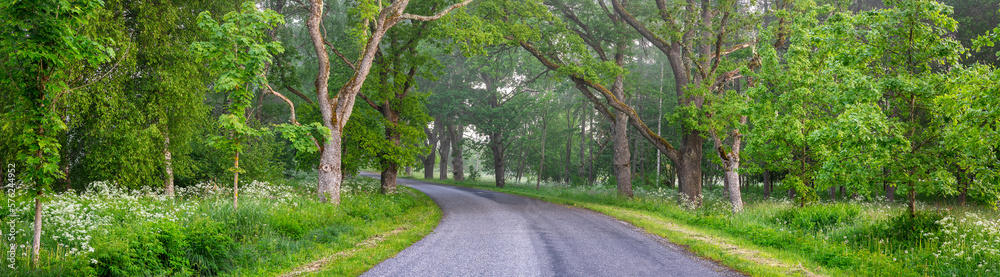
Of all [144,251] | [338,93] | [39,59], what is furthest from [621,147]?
[39,59]

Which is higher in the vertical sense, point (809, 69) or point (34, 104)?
point (809, 69)

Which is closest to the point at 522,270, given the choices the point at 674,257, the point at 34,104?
the point at 674,257

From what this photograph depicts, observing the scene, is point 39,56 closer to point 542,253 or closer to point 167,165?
point 542,253

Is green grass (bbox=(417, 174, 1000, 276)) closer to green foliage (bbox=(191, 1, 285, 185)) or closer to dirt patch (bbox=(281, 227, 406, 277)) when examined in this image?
dirt patch (bbox=(281, 227, 406, 277))

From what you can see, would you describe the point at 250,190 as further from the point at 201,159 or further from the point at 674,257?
the point at 674,257

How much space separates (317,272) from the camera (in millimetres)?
7191

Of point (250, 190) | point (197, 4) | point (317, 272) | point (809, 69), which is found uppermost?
point (197, 4)

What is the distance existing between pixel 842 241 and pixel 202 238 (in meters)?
12.5

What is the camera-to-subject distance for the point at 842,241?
9.56 meters

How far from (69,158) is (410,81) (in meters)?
12.0

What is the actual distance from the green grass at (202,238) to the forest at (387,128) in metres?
0.05

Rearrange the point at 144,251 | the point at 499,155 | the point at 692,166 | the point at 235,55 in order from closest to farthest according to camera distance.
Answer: the point at 144,251
the point at 235,55
the point at 692,166
the point at 499,155

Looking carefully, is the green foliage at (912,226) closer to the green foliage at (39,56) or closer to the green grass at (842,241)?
the green grass at (842,241)

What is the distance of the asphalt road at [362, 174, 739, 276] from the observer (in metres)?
7.17
